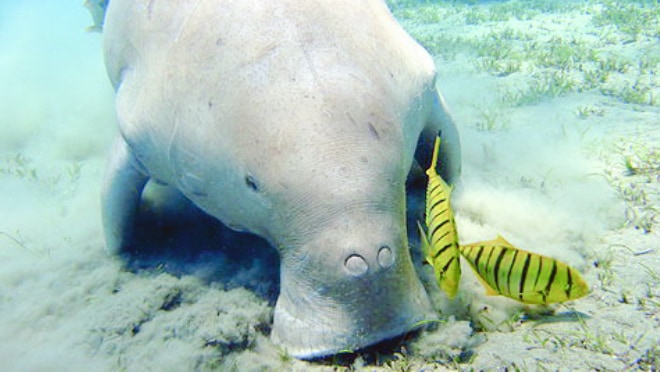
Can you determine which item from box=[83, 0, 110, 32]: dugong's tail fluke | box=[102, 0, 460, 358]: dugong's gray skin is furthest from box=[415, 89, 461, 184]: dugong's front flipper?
box=[83, 0, 110, 32]: dugong's tail fluke

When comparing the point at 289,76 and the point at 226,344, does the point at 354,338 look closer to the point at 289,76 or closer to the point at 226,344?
the point at 226,344

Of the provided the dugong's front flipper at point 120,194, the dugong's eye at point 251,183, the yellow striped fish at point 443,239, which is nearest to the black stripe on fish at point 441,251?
the yellow striped fish at point 443,239

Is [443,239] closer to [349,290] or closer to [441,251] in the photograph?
[441,251]

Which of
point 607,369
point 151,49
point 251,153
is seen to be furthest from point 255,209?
point 607,369

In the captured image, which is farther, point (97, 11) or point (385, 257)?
point (97, 11)

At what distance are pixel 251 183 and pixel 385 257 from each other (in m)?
0.70

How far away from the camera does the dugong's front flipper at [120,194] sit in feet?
11.5

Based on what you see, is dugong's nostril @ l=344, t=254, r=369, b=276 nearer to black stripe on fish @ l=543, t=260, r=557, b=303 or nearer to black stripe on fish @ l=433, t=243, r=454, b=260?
black stripe on fish @ l=433, t=243, r=454, b=260

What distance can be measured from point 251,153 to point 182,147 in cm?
63

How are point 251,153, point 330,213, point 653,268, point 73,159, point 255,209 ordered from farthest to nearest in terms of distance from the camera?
1. point 73,159
2. point 653,268
3. point 255,209
4. point 251,153
5. point 330,213

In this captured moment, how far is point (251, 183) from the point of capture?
2.20 metres

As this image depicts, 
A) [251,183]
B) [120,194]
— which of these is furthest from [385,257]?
[120,194]

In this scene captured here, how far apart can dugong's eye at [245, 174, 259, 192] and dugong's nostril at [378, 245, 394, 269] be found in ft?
2.09

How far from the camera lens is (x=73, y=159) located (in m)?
6.64
